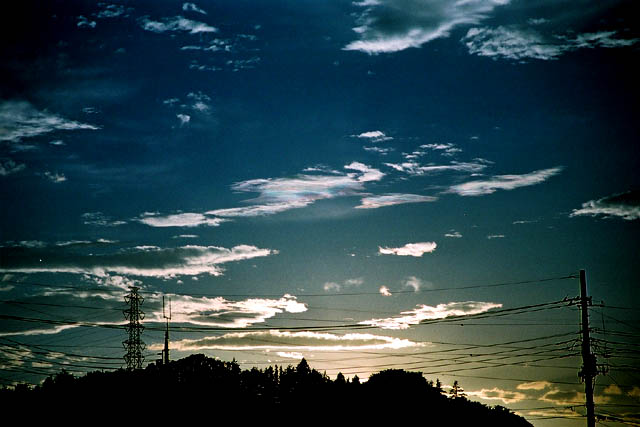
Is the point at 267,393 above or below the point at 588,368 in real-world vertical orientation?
below

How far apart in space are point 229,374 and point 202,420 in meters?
62.0

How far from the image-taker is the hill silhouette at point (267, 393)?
274ft

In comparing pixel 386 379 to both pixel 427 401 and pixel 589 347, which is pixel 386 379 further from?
pixel 589 347

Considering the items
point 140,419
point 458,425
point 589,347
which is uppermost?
point 589,347

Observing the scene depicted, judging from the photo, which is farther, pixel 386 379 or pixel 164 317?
pixel 386 379

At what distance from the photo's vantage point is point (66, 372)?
9950 centimetres

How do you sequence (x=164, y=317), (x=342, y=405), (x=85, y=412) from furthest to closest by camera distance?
(x=342, y=405)
(x=85, y=412)
(x=164, y=317)

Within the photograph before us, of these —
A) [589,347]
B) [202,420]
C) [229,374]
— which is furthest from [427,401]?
[589,347]

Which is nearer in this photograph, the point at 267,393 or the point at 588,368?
the point at 588,368

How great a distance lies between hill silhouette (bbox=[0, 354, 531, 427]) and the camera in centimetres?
8338

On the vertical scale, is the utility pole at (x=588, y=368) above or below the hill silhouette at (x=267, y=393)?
above

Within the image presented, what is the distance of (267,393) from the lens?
131 meters

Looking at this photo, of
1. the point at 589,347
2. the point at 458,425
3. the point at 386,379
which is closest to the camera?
the point at 589,347

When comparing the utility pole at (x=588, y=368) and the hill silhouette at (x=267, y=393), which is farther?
the hill silhouette at (x=267, y=393)
